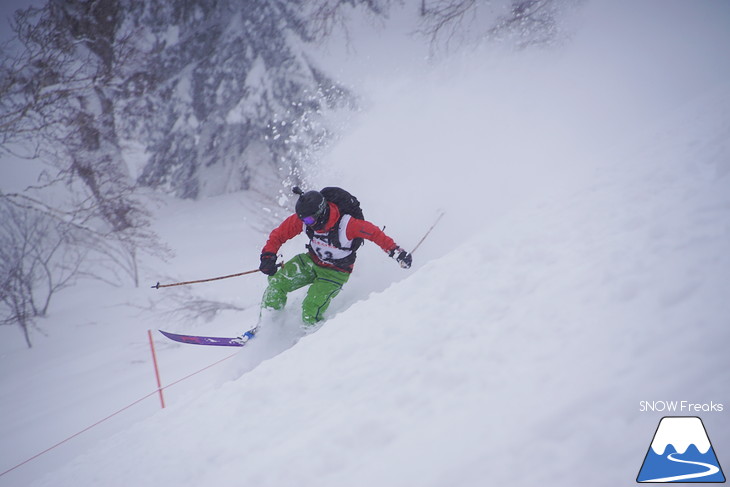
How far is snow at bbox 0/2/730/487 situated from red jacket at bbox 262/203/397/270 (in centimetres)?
82

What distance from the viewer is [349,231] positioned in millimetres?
4012

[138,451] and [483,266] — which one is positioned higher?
[483,266]

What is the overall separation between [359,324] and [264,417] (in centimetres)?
105

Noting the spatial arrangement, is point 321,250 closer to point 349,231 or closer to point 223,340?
point 349,231

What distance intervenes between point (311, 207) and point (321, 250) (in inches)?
32.4

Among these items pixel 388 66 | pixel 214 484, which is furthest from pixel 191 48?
pixel 214 484

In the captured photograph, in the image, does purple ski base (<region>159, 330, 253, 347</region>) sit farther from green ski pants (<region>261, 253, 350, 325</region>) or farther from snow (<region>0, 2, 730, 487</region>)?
green ski pants (<region>261, 253, 350, 325</region>)

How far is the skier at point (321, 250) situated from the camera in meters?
3.91

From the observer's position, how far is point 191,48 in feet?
34.3

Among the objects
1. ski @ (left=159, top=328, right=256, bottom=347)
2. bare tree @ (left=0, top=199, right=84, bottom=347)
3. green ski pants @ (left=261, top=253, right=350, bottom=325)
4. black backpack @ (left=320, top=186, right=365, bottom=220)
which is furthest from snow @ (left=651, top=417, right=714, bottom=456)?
bare tree @ (left=0, top=199, right=84, bottom=347)

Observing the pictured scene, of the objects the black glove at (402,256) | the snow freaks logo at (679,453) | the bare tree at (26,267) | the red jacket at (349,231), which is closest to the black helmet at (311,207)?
the red jacket at (349,231)

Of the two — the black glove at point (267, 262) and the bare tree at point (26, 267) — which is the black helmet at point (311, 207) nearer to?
the black glove at point (267, 262)

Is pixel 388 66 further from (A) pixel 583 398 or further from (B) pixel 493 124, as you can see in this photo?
(A) pixel 583 398

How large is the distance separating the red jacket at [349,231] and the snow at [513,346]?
2.67 ft
